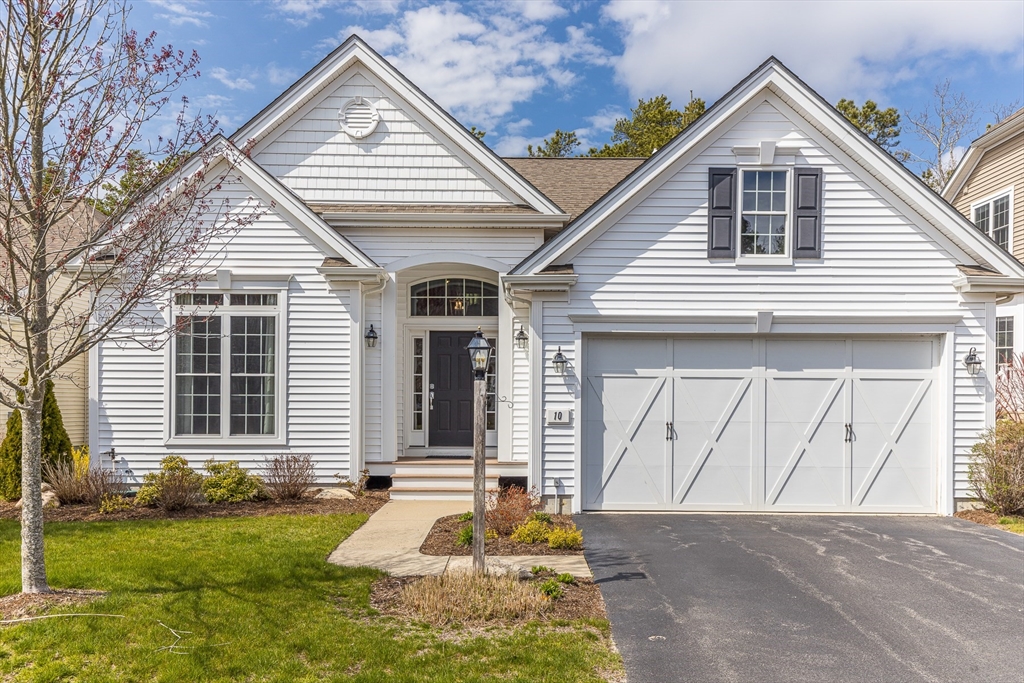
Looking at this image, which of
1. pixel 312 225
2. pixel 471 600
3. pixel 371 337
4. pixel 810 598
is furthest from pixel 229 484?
pixel 810 598

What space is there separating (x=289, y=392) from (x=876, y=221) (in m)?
9.59

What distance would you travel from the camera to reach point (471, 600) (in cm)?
560

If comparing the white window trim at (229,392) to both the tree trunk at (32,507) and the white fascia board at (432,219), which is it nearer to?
the white fascia board at (432,219)

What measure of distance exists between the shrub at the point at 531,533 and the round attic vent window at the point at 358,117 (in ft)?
25.0

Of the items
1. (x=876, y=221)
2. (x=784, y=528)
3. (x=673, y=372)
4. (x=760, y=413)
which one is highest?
(x=876, y=221)

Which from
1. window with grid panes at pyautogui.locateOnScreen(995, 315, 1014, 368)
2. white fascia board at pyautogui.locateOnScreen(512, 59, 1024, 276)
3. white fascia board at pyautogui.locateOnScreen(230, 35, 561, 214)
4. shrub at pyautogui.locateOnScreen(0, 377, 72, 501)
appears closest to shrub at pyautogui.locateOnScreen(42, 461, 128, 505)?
shrub at pyautogui.locateOnScreen(0, 377, 72, 501)

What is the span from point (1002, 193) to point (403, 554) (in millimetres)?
16895

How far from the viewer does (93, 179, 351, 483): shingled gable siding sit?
1038 cm

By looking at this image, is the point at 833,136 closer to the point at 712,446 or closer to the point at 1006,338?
the point at 712,446

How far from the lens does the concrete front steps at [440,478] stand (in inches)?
412

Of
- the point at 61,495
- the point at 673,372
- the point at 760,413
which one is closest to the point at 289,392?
the point at 61,495

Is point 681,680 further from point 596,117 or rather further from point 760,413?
point 596,117

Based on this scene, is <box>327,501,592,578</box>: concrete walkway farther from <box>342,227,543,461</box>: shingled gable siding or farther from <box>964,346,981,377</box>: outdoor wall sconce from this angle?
<box>964,346,981,377</box>: outdoor wall sconce

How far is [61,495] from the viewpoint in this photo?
9.55 metres
